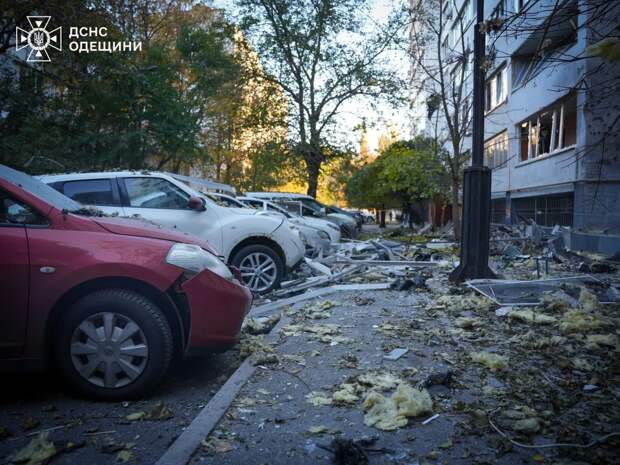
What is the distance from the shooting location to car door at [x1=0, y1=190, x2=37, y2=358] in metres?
3.18

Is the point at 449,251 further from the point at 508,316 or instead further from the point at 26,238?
Answer: the point at 26,238

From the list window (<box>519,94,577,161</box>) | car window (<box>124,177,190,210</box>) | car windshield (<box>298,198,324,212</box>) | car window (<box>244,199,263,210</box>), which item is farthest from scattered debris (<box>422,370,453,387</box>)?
car windshield (<box>298,198,324,212</box>)

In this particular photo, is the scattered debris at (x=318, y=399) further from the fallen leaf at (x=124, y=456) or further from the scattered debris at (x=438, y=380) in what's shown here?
the fallen leaf at (x=124, y=456)

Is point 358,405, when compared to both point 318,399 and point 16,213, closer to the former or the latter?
point 318,399

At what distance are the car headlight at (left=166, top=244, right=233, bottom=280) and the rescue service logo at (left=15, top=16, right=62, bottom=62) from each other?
11360 millimetres

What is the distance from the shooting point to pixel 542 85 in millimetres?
15820

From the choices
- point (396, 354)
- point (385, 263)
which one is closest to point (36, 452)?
point (396, 354)

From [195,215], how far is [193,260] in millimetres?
3656

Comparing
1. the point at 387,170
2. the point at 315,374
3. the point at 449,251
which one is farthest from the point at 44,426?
the point at 387,170

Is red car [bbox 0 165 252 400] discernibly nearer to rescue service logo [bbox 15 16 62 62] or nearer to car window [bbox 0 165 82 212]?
car window [bbox 0 165 82 212]

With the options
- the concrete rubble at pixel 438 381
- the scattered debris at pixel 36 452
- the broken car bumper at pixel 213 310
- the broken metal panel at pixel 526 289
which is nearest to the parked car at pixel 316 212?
the broken metal panel at pixel 526 289

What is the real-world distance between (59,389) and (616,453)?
382 centimetres

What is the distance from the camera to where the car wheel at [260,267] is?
742cm

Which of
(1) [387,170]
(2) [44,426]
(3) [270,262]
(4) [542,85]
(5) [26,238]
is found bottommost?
(2) [44,426]
